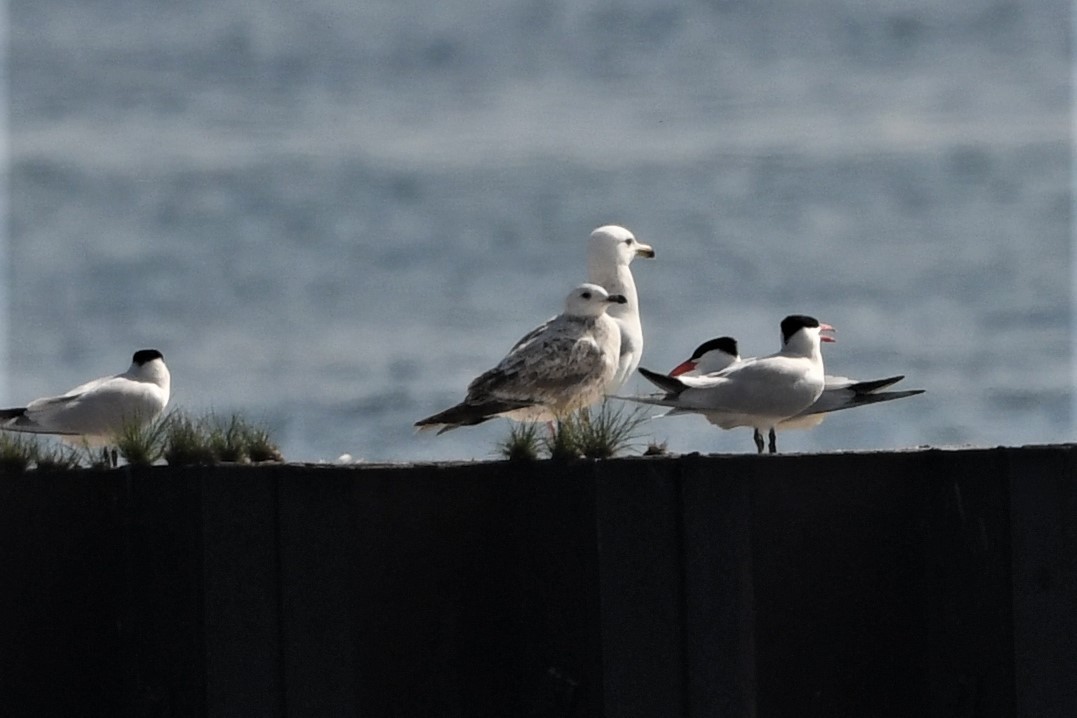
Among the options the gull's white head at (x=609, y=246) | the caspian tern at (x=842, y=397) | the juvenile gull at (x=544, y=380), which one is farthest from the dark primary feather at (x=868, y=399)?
the gull's white head at (x=609, y=246)

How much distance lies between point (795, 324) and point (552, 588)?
163 inches

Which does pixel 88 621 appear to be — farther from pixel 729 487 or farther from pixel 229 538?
pixel 729 487

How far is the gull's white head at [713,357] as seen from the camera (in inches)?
749

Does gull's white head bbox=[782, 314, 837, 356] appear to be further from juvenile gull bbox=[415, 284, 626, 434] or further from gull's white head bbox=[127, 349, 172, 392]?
gull's white head bbox=[127, 349, 172, 392]

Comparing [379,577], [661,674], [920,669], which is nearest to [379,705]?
[379,577]

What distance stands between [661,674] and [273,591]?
7.54 ft

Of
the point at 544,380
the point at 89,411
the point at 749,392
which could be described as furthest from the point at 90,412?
the point at 749,392

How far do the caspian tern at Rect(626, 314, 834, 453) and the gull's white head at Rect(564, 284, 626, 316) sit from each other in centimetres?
223

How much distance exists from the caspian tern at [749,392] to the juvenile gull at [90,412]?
3.89 metres

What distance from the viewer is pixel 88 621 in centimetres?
1408

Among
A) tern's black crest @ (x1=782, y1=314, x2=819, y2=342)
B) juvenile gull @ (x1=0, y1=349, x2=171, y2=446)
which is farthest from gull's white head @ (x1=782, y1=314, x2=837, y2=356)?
juvenile gull @ (x1=0, y1=349, x2=171, y2=446)

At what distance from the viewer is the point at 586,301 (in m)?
18.2

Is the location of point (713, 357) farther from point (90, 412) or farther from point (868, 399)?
point (90, 412)

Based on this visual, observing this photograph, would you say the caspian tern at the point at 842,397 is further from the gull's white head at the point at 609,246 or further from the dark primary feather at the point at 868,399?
the gull's white head at the point at 609,246
